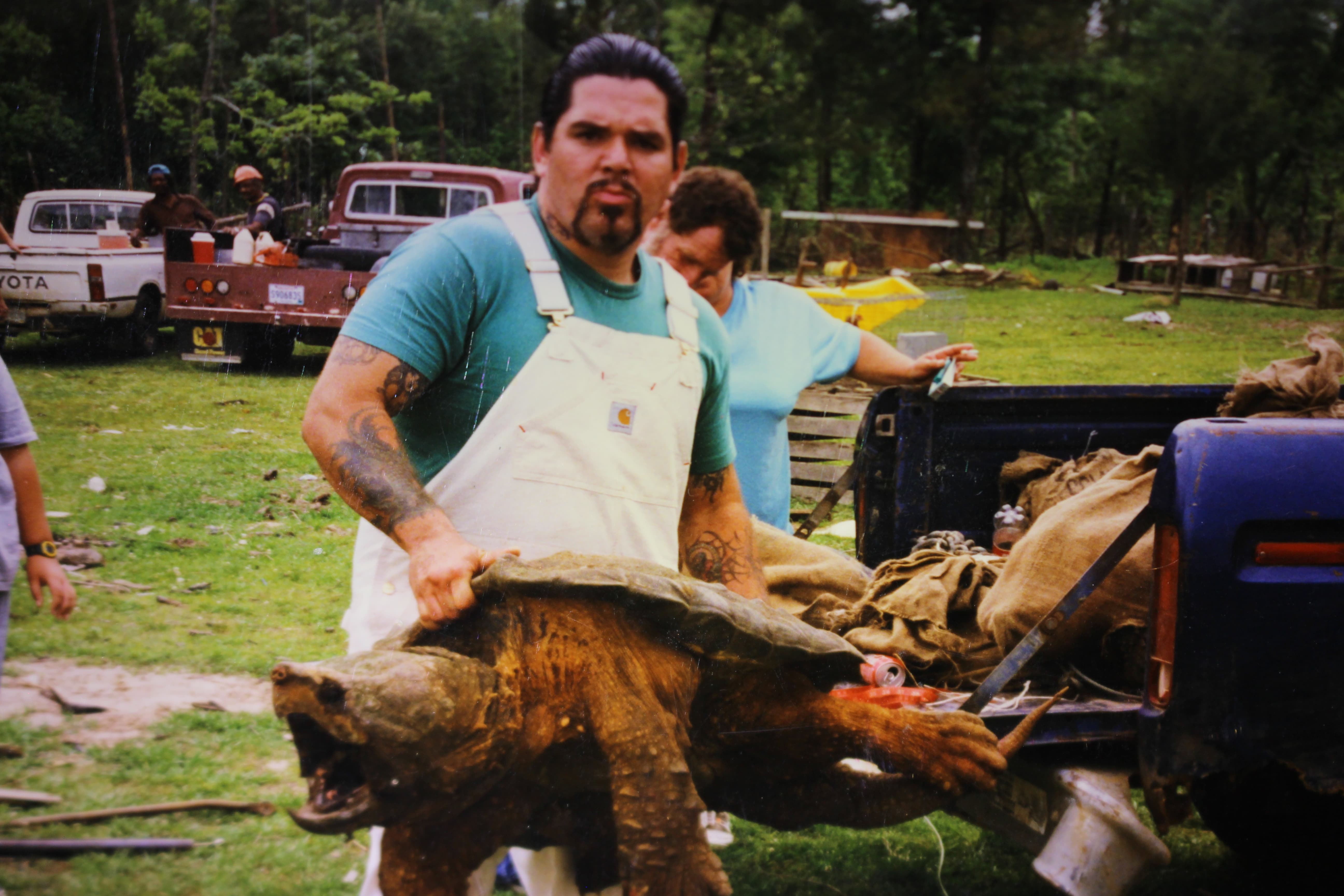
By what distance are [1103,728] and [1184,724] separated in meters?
0.17

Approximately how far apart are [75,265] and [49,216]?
0.39ft

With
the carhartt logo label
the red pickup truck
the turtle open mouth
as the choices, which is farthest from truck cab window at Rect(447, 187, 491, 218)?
the turtle open mouth

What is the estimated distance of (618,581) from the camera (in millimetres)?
1255

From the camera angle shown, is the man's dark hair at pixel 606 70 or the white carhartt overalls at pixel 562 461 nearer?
the white carhartt overalls at pixel 562 461

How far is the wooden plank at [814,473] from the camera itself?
6.16 meters

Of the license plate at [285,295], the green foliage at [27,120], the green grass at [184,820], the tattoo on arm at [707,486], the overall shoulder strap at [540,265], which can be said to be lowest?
the green grass at [184,820]

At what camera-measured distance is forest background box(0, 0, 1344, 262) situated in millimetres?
2543

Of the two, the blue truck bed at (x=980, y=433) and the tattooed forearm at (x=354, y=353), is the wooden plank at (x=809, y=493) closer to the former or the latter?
the blue truck bed at (x=980, y=433)

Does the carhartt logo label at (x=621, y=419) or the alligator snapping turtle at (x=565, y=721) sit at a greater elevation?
the carhartt logo label at (x=621, y=419)

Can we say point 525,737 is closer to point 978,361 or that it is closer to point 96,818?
point 96,818

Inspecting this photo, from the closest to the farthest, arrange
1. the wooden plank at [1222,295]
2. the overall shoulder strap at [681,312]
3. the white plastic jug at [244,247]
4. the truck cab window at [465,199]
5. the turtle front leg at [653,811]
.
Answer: the turtle front leg at [653,811], the overall shoulder strap at [681,312], the white plastic jug at [244,247], the truck cab window at [465,199], the wooden plank at [1222,295]

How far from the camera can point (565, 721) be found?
131cm

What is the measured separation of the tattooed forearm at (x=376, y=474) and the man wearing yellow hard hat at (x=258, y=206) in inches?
82.9

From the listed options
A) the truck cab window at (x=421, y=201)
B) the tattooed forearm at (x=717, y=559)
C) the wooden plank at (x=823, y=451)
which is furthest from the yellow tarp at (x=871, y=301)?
the tattooed forearm at (x=717, y=559)
